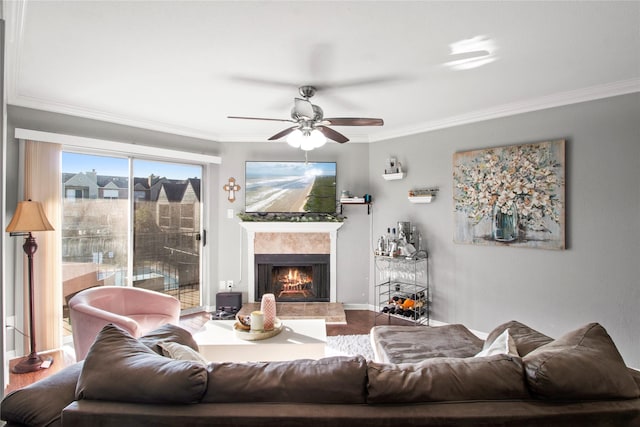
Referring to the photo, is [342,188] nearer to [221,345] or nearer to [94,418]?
[221,345]

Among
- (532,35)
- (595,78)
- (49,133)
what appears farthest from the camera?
(49,133)

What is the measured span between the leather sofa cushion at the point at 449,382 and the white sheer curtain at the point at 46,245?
3.36 m

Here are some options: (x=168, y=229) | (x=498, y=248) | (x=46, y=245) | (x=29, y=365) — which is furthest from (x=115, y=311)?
(x=498, y=248)

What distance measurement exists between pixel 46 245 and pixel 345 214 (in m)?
3.29

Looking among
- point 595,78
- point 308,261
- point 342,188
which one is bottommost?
point 308,261

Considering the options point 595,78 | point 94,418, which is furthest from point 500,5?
point 94,418

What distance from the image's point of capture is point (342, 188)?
14.6 feet

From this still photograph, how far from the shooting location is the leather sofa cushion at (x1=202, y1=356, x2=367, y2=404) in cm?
109

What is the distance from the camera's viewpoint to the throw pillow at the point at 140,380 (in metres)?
1.06

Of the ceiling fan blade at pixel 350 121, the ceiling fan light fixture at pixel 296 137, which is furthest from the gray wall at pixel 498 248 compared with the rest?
the ceiling fan light fixture at pixel 296 137

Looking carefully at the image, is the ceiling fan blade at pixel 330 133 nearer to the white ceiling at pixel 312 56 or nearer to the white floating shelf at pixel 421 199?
the white ceiling at pixel 312 56

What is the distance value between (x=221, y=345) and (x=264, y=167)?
2526 mm

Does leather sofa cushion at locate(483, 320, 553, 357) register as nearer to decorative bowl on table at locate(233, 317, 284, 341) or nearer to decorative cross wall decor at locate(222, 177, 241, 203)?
decorative bowl on table at locate(233, 317, 284, 341)

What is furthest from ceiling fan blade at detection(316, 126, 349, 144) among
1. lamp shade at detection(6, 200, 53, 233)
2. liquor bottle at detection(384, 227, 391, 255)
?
lamp shade at detection(6, 200, 53, 233)
